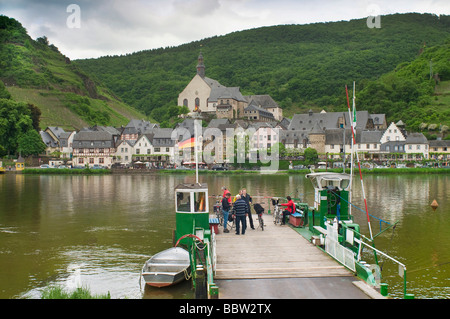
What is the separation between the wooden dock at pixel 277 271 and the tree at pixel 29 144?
10314 cm

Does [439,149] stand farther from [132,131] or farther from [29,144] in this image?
[29,144]

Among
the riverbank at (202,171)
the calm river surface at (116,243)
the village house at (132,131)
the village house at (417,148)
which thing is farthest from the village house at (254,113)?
the calm river surface at (116,243)

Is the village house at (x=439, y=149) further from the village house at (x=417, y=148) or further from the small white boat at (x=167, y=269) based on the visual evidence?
the small white boat at (x=167, y=269)

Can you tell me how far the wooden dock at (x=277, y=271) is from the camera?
517 inches

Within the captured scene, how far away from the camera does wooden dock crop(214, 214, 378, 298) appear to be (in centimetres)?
1313

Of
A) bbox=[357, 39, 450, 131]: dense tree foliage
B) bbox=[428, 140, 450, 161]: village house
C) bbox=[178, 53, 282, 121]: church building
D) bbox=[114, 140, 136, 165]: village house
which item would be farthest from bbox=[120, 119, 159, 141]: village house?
bbox=[357, 39, 450, 131]: dense tree foliage

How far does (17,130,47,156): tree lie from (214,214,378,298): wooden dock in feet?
338

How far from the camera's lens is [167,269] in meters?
16.5

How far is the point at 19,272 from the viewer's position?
1920cm

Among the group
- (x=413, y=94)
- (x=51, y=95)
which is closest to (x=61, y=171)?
(x=51, y=95)

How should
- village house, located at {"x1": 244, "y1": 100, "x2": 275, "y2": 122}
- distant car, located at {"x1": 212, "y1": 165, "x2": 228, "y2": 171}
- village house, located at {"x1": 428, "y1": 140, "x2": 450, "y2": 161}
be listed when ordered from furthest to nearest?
1. village house, located at {"x1": 244, "y1": 100, "x2": 275, "y2": 122}
2. village house, located at {"x1": 428, "y1": 140, "x2": 450, "y2": 161}
3. distant car, located at {"x1": 212, "y1": 165, "x2": 228, "y2": 171}

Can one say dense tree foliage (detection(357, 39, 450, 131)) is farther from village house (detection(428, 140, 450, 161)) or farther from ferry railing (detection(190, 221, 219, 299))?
ferry railing (detection(190, 221, 219, 299))
